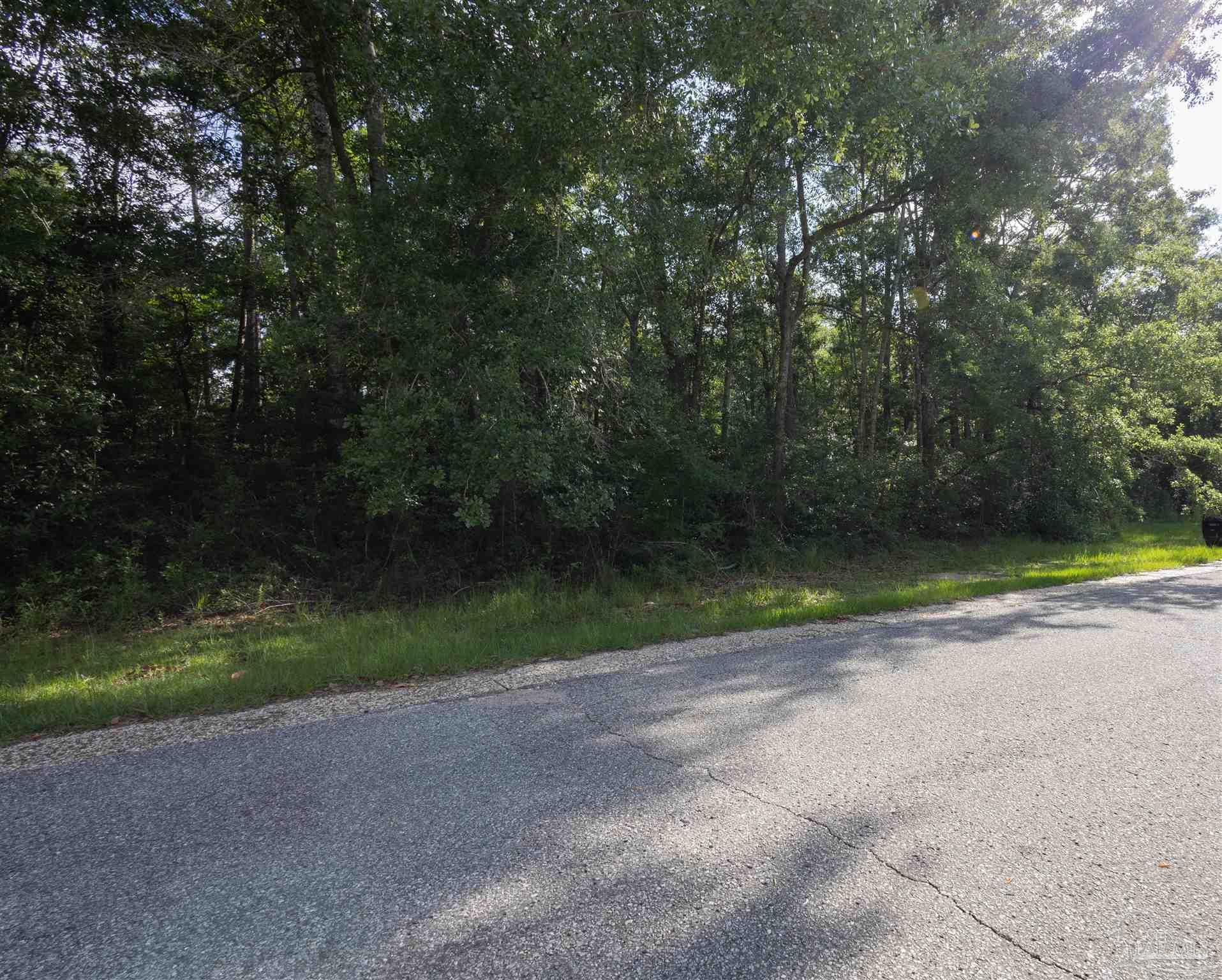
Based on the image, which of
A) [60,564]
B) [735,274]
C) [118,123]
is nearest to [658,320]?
[735,274]

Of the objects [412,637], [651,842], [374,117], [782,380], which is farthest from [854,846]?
[782,380]

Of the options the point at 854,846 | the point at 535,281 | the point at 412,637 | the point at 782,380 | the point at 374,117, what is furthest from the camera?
the point at 782,380

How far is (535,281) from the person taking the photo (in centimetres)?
855

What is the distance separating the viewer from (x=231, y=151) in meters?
13.3

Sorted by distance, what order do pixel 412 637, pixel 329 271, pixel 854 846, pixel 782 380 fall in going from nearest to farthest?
pixel 854 846 < pixel 412 637 < pixel 329 271 < pixel 782 380

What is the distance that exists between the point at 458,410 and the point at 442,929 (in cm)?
685

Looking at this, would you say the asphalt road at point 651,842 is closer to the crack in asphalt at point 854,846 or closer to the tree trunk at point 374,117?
the crack in asphalt at point 854,846

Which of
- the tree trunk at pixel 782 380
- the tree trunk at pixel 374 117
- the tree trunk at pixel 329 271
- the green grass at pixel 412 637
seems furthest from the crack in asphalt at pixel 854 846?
the tree trunk at pixel 782 380

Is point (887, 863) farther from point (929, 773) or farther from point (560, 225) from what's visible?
point (560, 225)

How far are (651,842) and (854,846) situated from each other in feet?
2.69

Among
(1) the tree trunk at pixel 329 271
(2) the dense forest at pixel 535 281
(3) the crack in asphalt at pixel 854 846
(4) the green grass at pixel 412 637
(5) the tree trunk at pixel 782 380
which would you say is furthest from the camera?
(5) the tree trunk at pixel 782 380

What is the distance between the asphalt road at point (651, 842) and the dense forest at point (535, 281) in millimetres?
4809

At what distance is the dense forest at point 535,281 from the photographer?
842 centimetres

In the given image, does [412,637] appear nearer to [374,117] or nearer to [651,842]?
[651,842]
